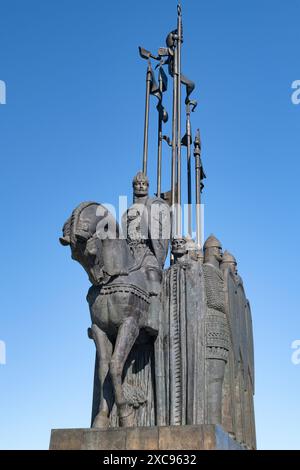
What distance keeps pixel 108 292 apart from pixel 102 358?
987mm

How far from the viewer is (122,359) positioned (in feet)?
29.3

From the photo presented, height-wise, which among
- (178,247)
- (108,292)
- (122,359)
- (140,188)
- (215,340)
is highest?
(140,188)

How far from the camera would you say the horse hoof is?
862cm

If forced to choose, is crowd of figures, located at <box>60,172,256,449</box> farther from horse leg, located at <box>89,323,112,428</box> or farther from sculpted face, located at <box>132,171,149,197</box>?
sculpted face, located at <box>132,171,149,197</box>

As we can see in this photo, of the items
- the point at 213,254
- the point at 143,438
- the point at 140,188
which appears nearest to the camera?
the point at 143,438

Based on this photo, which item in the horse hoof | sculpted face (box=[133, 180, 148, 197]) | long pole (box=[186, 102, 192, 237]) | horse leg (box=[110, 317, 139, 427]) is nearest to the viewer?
the horse hoof

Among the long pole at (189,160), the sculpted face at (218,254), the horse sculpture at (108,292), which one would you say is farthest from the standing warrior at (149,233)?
the long pole at (189,160)

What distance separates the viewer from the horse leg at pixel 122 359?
8781 millimetres

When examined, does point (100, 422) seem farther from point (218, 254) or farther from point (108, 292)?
point (218, 254)

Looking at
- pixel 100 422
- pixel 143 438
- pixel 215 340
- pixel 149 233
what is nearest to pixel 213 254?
pixel 149 233

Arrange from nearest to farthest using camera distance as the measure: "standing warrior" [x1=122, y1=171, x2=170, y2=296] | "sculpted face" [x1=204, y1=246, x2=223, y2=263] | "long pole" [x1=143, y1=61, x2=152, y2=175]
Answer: "standing warrior" [x1=122, y1=171, x2=170, y2=296] → "sculpted face" [x1=204, y1=246, x2=223, y2=263] → "long pole" [x1=143, y1=61, x2=152, y2=175]

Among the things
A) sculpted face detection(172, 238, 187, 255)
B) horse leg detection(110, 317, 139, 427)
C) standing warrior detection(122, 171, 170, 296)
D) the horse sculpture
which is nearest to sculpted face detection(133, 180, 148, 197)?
standing warrior detection(122, 171, 170, 296)

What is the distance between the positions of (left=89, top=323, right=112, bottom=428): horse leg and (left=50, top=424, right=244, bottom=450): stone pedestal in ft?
1.71

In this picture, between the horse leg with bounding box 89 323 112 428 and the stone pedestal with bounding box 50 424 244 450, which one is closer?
the stone pedestal with bounding box 50 424 244 450
